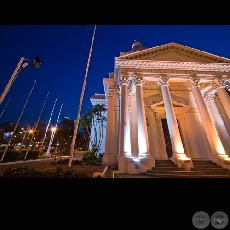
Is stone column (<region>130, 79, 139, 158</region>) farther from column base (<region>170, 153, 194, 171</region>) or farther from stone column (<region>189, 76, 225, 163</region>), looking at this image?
stone column (<region>189, 76, 225, 163</region>)

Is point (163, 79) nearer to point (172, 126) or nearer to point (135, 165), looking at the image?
point (172, 126)

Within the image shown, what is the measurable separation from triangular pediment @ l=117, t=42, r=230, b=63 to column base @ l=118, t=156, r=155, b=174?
986 centimetres

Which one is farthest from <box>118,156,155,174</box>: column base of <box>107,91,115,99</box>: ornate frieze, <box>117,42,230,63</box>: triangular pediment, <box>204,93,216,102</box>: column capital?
<box>204,93,216,102</box>: column capital

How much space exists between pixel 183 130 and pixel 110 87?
994cm

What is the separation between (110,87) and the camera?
17.4 metres

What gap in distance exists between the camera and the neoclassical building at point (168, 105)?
11242 millimetres

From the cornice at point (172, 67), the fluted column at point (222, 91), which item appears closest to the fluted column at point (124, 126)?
the cornice at point (172, 67)

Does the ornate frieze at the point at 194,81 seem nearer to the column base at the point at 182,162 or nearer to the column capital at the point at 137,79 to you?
the column capital at the point at 137,79

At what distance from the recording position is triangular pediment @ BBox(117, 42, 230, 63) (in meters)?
14.1
